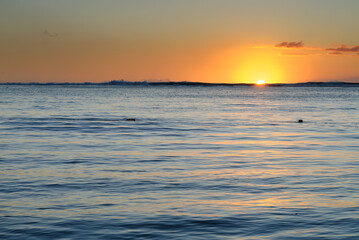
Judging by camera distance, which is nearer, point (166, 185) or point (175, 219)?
point (175, 219)

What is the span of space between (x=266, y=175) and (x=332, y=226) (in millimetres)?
7830

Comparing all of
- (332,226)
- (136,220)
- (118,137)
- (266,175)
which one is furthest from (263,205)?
(118,137)

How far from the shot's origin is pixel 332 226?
1430 cm

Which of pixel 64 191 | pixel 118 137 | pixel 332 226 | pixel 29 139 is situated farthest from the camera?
pixel 118 137

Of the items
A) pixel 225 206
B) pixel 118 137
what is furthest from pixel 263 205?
pixel 118 137

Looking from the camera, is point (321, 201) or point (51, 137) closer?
point (321, 201)

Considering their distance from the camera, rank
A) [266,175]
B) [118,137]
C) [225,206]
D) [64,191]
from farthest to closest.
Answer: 1. [118,137]
2. [266,175]
3. [64,191]
4. [225,206]

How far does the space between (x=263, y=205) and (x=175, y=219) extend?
10.1 ft

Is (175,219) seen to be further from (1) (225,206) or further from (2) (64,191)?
(2) (64,191)

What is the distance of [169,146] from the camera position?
3366 cm

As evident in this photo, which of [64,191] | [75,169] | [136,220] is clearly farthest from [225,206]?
[75,169]

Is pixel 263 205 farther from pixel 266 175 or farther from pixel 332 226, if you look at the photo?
pixel 266 175

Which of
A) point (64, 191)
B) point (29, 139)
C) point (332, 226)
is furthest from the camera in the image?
point (29, 139)

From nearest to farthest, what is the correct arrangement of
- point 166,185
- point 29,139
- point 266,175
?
point 166,185, point 266,175, point 29,139
